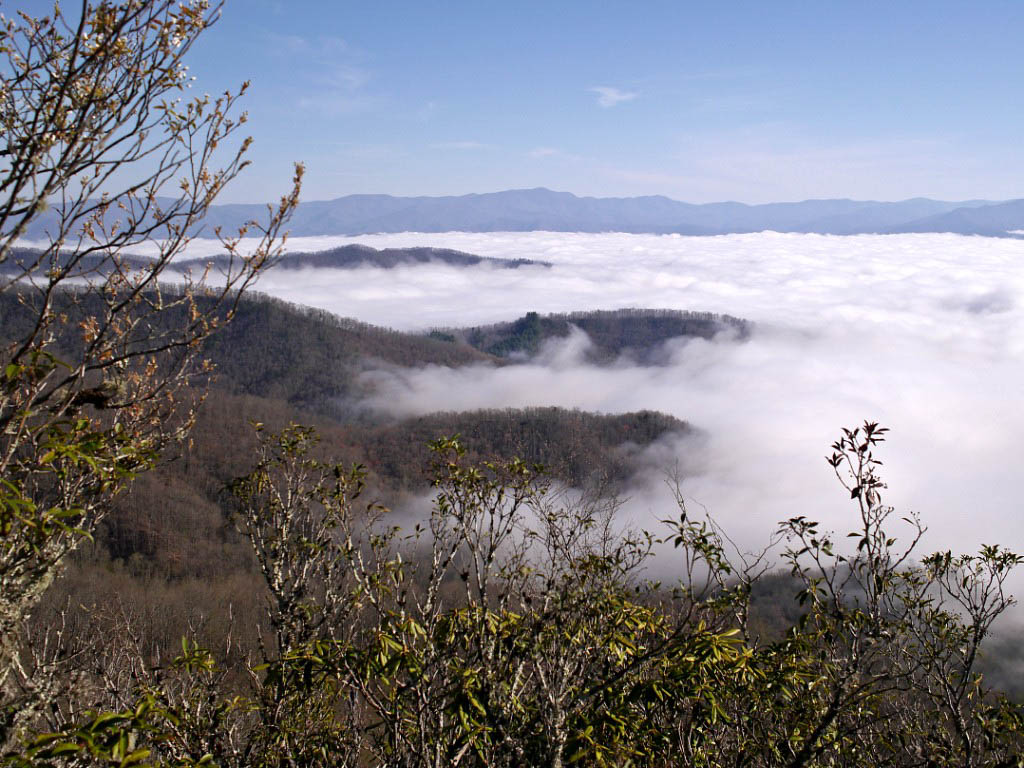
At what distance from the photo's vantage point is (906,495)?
167m

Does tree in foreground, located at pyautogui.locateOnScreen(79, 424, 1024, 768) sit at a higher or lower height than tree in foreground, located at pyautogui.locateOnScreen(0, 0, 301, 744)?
lower

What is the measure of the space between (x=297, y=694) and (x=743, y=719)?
162 inches

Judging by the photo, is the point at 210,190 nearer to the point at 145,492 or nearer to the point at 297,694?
the point at 297,694

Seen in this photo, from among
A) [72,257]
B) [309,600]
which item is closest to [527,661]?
[309,600]

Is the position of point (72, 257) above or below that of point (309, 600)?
above

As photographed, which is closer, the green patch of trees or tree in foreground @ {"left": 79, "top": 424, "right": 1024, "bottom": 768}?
the green patch of trees

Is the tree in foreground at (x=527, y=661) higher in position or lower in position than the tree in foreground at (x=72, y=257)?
lower

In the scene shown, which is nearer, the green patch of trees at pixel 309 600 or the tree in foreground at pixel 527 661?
the green patch of trees at pixel 309 600

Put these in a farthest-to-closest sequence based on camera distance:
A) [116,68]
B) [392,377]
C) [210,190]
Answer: [392,377], [210,190], [116,68]

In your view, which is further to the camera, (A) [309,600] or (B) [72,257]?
(A) [309,600]

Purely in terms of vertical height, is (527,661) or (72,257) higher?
(72,257)

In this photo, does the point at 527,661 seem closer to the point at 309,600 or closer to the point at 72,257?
the point at 309,600

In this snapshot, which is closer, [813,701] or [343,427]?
[813,701]

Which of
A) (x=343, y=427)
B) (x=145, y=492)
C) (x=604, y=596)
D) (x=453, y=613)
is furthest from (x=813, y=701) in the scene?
(x=343, y=427)
